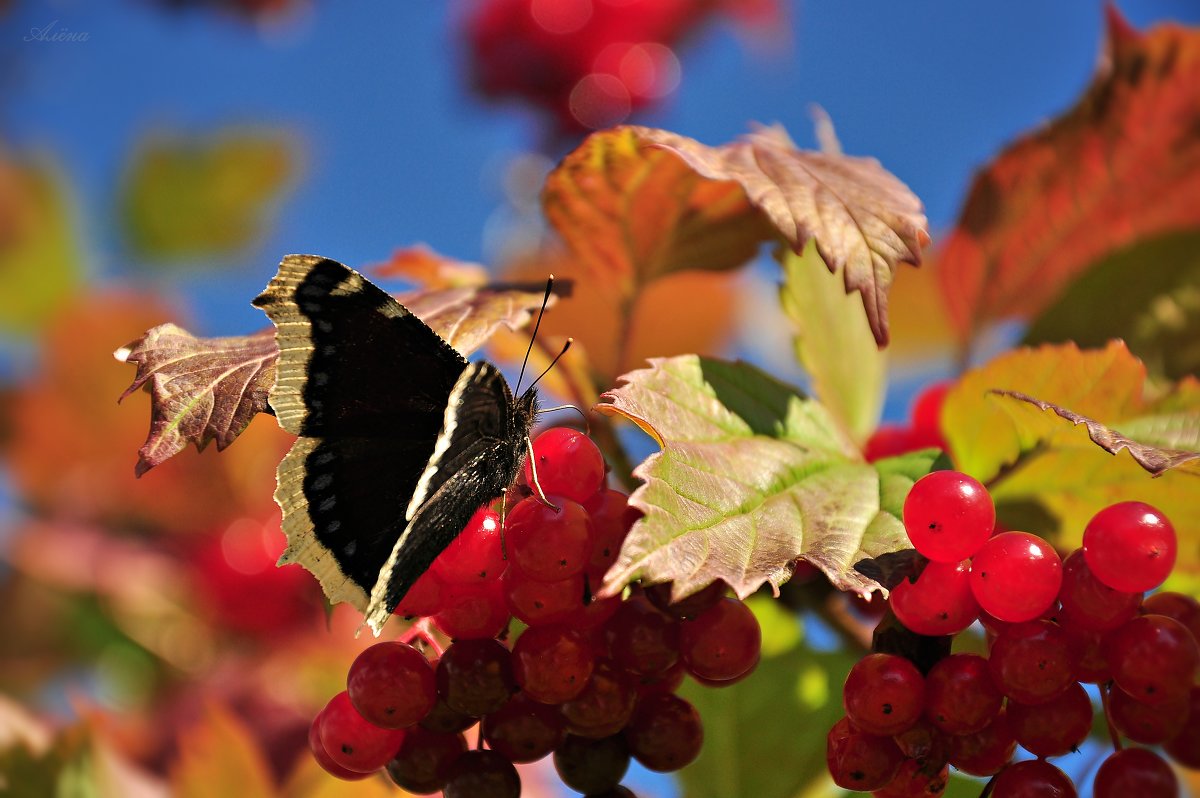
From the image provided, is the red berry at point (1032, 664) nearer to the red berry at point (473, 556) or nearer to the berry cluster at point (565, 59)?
the red berry at point (473, 556)

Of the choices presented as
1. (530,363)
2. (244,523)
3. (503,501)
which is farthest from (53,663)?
(503,501)

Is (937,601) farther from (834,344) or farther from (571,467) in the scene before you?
(834,344)

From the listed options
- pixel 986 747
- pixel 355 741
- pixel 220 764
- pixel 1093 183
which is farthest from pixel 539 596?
pixel 1093 183

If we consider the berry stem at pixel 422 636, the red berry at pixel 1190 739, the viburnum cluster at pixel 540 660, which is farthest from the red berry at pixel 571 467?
the red berry at pixel 1190 739

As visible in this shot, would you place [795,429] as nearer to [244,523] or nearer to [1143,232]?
[1143,232]

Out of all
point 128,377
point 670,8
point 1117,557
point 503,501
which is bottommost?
point 128,377
